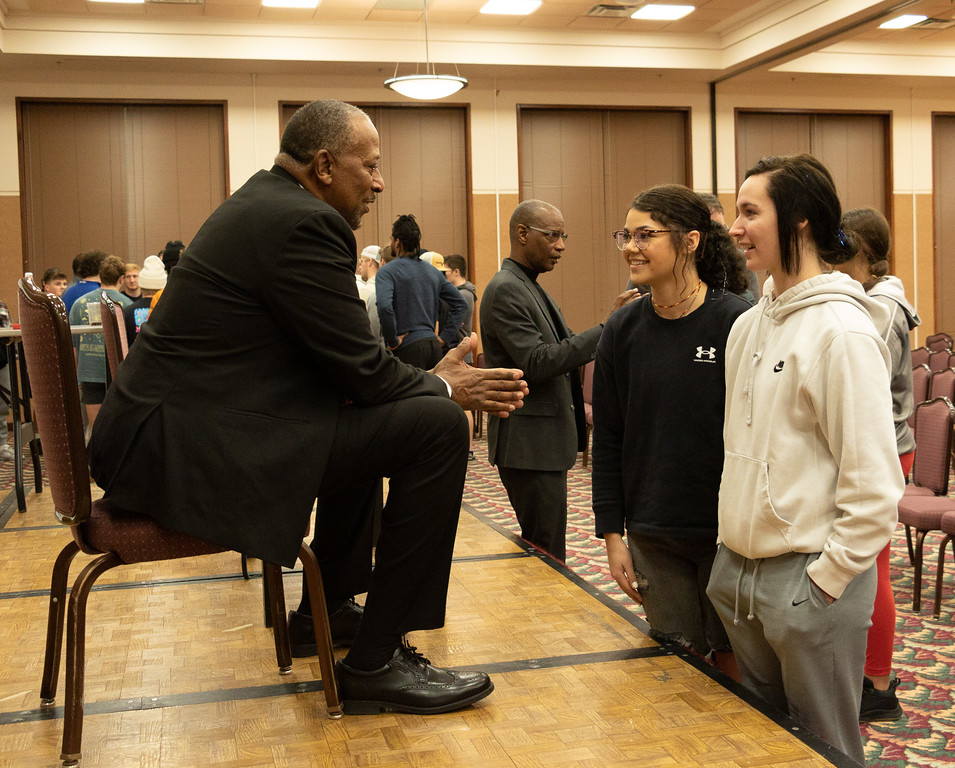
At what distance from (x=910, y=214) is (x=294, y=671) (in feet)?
40.6

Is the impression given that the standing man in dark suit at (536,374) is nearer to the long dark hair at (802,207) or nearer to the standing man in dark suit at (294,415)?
the standing man in dark suit at (294,415)

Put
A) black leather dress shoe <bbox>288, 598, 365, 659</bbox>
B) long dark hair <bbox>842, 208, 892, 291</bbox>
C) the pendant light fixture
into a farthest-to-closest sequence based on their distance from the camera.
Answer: the pendant light fixture, long dark hair <bbox>842, 208, 892, 291</bbox>, black leather dress shoe <bbox>288, 598, 365, 659</bbox>

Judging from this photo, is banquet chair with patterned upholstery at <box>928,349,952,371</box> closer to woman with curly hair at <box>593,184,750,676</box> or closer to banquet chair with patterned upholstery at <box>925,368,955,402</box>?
banquet chair with patterned upholstery at <box>925,368,955,402</box>

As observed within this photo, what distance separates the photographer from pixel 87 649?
2.64 meters

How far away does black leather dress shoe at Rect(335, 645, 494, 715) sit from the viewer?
212 cm

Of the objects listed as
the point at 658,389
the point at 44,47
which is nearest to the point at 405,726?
the point at 658,389

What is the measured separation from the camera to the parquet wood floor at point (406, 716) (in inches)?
76.2

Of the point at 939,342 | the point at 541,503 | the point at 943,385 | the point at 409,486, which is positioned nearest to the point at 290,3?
the point at 943,385

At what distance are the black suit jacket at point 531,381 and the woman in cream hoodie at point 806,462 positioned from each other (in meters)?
1.32

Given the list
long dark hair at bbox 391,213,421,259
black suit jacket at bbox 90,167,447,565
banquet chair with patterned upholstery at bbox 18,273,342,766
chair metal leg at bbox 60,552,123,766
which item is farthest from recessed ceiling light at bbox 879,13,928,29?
chair metal leg at bbox 60,552,123,766

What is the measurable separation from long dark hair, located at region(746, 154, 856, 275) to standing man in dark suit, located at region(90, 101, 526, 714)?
0.75 meters

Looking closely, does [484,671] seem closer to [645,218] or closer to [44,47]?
[645,218]

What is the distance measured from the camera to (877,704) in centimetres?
285

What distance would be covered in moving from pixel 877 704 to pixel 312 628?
5.19 feet
